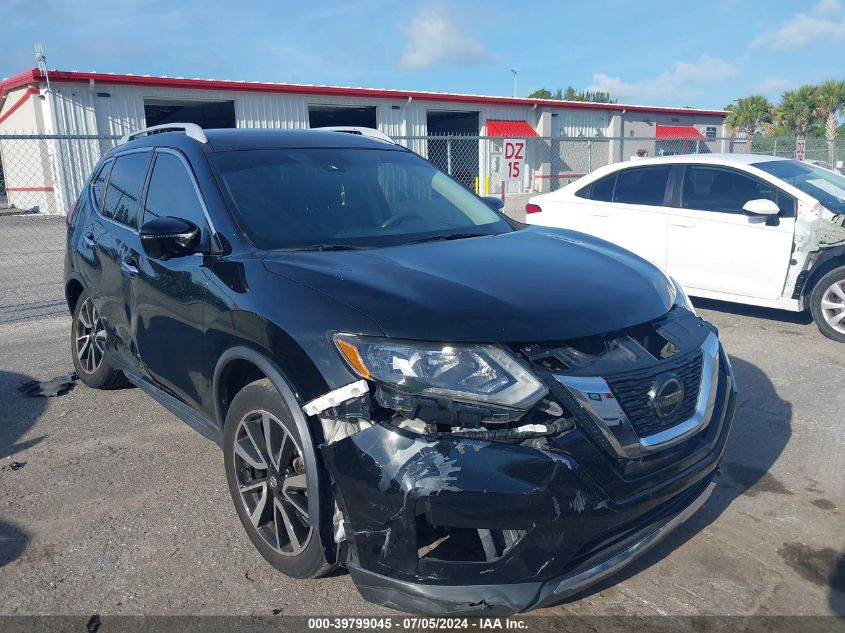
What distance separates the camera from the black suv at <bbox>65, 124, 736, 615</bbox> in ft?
7.41

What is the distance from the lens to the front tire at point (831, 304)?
20.6ft

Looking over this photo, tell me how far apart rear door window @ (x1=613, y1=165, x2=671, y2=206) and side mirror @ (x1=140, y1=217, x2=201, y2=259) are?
218 inches

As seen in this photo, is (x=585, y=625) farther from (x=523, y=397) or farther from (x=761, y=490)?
(x=761, y=490)

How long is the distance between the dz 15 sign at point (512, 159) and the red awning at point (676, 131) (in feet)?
94.3

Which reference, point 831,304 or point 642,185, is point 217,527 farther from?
point 642,185

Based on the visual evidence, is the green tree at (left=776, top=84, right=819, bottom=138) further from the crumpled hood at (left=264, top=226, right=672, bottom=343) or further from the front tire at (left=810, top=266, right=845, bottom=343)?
the crumpled hood at (left=264, top=226, right=672, bottom=343)

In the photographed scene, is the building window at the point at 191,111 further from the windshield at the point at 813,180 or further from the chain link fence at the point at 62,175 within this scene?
the windshield at the point at 813,180

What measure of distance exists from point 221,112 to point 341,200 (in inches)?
1139

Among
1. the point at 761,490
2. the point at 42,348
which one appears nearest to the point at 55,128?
the point at 42,348

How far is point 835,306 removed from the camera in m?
6.31

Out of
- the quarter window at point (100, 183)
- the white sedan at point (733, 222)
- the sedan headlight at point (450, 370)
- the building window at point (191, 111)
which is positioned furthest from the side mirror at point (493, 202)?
the building window at point (191, 111)

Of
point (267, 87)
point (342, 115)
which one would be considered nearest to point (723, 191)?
point (267, 87)

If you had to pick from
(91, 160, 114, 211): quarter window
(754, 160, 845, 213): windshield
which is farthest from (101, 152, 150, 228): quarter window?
(754, 160, 845, 213): windshield

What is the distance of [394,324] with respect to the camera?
2.43 meters
